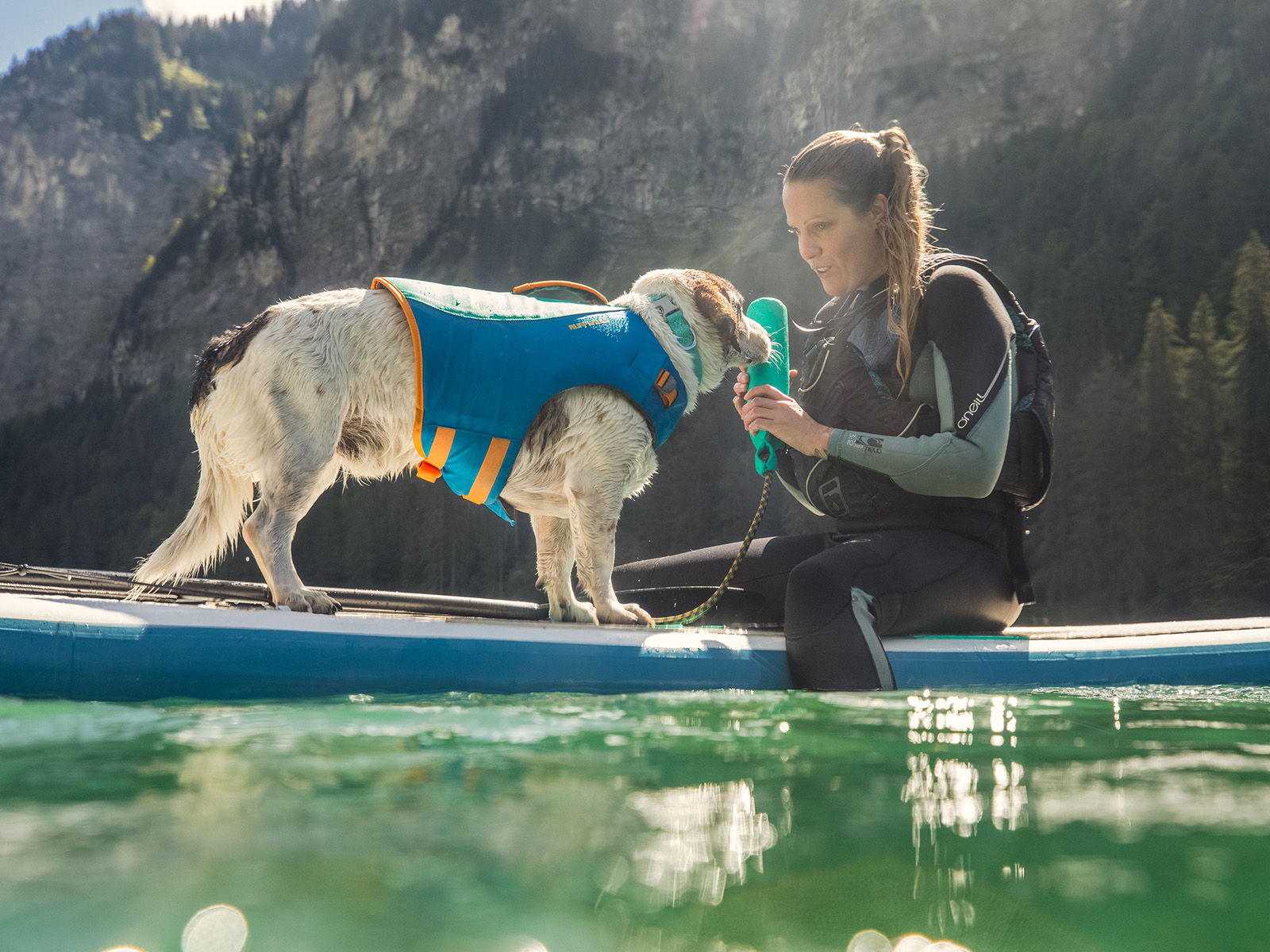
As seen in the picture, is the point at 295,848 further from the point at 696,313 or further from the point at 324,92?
the point at 324,92

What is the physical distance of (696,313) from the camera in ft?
13.6

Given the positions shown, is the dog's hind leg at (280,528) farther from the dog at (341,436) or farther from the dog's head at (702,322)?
the dog's head at (702,322)

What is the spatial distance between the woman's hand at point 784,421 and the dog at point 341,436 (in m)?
0.72

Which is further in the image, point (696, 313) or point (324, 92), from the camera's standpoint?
point (324, 92)

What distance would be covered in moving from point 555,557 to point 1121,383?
32728 mm

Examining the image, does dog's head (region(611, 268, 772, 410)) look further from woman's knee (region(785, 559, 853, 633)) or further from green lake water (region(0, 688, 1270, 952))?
green lake water (region(0, 688, 1270, 952))

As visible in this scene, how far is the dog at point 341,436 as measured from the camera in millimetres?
3537

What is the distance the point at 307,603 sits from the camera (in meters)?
3.49

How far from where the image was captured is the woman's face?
10.8ft

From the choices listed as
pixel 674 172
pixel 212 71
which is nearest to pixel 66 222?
pixel 212 71

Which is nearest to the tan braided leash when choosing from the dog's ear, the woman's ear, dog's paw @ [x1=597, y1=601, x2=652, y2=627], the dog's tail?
dog's paw @ [x1=597, y1=601, x2=652, y2=627]

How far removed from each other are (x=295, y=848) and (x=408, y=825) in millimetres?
167

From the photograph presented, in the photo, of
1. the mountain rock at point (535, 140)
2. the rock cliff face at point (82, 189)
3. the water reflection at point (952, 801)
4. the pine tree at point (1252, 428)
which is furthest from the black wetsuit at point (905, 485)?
the rock cliff face at point (82, 189)

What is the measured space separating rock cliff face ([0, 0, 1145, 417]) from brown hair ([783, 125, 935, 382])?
156ft
